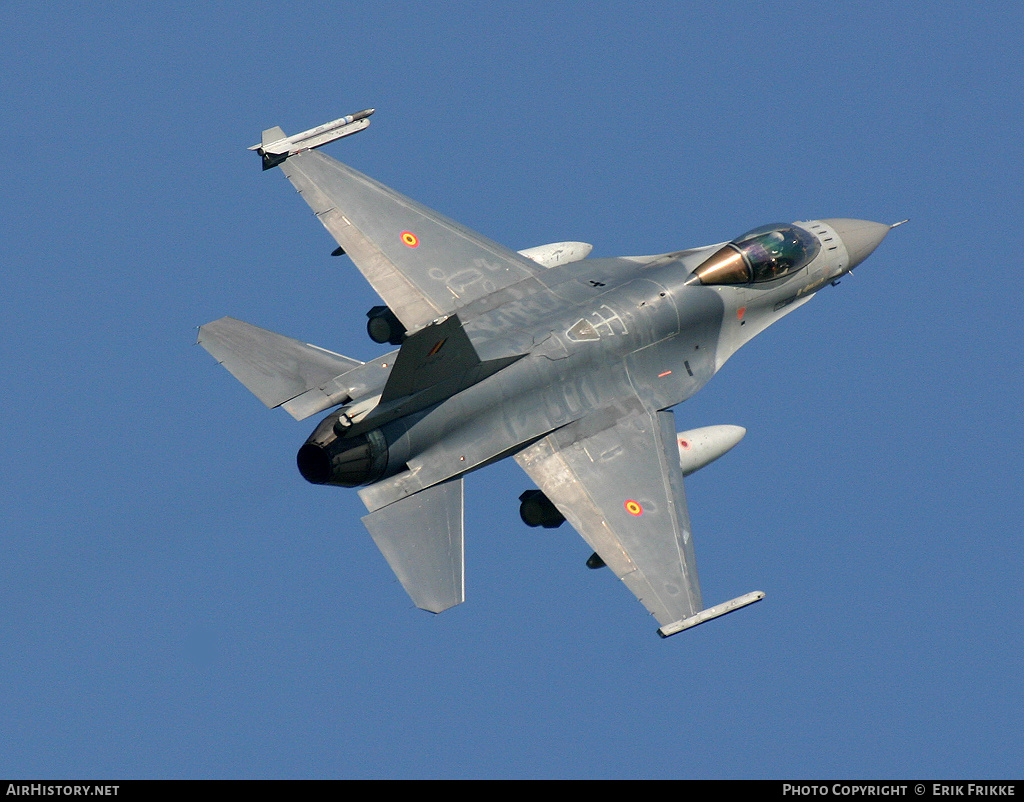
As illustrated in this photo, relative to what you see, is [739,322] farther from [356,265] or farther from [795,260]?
[356,265]

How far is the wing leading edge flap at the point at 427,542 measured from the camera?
28328 millimetres

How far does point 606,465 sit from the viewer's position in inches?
1197

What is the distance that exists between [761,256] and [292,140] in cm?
964

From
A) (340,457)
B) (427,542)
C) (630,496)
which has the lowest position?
(427,542)

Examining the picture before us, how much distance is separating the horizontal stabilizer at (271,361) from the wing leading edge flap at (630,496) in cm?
383

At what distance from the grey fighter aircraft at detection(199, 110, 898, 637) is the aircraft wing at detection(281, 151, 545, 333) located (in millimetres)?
38

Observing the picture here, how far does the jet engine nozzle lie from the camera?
28812mm

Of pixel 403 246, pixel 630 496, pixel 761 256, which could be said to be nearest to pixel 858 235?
pixel 761 256

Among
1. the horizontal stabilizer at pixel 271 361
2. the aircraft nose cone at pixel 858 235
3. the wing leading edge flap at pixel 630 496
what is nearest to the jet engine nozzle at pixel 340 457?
the horizontal stabilizer at pixel 271 361

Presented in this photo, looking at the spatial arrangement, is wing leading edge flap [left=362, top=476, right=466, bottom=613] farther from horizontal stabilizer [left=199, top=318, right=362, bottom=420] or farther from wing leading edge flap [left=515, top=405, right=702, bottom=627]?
horizontal stabilizer [left=199, top=318, right=362, bottom=420]

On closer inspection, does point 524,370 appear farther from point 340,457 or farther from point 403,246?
point 403,246

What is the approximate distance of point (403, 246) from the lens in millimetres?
32938

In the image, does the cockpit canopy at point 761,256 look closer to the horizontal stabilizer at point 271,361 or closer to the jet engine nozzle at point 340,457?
the horizontal stabilizer at point 271,361
